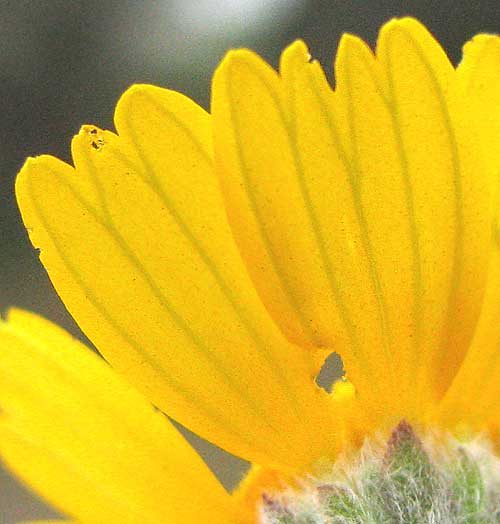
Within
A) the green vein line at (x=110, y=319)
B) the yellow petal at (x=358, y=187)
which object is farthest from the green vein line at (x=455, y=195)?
the green vein line at (x=110, y=319)

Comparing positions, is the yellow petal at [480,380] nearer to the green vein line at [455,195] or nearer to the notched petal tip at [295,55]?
the green vein line at [455,195]

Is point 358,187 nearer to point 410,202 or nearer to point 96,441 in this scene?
point 410,202

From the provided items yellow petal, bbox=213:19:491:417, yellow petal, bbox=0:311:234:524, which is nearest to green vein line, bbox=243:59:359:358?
yellow petal, bbox=213:19:491:417

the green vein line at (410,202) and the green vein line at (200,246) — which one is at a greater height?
the green vein line at (410,202)

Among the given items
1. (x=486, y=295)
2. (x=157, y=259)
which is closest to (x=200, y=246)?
(x=157, y=259)

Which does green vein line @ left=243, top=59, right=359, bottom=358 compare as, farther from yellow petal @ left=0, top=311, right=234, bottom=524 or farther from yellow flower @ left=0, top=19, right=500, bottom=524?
yellow petal @ left=0, top=311, right=234, bottom=524

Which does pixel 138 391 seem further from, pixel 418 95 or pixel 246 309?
pixel 418 95

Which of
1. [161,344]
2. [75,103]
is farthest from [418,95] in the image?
[75,103]
